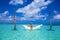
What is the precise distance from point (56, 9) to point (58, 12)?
0.08 m

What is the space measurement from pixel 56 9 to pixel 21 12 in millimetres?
801

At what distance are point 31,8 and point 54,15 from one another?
55cm

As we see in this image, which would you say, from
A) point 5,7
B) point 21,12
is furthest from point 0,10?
point 21,12

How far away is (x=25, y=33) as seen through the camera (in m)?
4.59

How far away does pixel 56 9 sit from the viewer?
14.8 ft

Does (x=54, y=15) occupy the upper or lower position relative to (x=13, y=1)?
lower

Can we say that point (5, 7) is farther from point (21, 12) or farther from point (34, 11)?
point (34, 11)

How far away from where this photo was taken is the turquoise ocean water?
4.46 metres

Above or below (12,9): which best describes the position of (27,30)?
below

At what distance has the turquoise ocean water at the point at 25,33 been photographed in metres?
4.46

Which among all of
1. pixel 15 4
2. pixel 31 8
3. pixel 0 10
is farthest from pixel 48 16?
pixel 0 10

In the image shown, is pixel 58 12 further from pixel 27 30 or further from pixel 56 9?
pixel 27 30

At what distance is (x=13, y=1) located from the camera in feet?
14.7

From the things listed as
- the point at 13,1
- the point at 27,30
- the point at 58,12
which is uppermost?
the point at 13,1
